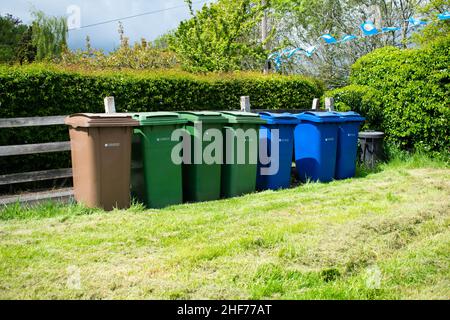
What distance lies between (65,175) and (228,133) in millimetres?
2456

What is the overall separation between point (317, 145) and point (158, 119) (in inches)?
127

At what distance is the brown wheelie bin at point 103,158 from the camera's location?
18.9ft

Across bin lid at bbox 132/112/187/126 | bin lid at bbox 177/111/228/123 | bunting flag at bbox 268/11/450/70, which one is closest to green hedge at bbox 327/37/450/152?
bunting flag at bbox 268/11/450/70

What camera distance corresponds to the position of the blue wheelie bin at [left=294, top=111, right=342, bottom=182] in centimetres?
810

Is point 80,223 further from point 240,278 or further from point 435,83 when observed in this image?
point 435,83

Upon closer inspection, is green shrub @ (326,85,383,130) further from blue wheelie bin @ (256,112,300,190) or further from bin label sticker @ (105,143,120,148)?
bin label sticker @ (105,143,120,148)

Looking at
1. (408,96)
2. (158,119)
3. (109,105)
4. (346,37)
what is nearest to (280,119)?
(158,119)

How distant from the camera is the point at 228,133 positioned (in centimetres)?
695

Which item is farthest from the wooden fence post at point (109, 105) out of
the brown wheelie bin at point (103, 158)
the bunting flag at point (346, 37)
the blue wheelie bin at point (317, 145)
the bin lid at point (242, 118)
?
the bunting flag at point (346, 37)

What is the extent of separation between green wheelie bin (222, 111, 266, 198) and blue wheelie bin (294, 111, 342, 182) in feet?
4.31

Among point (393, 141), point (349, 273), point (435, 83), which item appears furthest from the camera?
point (393, 141)

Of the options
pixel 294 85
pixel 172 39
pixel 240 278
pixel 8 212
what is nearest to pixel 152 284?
pixel 240 278

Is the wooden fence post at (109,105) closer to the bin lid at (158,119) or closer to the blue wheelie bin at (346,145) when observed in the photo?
the bin lid at (158,119)
